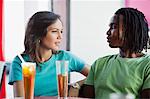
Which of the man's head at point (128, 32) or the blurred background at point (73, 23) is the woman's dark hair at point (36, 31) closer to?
the man's head at point (128, 32)

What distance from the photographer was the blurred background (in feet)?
10.8

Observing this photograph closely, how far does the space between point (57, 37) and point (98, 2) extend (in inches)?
52.9

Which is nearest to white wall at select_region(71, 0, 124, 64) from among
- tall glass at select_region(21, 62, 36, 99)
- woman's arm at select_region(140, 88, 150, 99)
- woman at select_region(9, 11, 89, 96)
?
woman at select_region(9, 11, 89, 96)

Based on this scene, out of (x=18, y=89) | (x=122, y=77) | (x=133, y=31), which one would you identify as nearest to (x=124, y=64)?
(x=122, y=77)

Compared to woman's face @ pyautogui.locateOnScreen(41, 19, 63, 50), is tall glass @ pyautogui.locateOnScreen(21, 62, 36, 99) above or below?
below

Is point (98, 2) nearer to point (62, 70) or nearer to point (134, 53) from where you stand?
point (134, 53)

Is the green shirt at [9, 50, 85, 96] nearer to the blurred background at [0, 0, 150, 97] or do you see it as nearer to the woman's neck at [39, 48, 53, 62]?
the woman's neck at [39, 48, 53, 62]

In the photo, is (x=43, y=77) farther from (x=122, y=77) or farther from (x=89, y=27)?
(x=89, y=27)

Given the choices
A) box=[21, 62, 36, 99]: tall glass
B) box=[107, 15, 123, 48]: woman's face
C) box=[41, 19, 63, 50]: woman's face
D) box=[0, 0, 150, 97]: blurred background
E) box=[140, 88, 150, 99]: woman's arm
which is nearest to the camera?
box=[21, 62, 36, 99]: tall glass

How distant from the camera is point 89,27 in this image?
11.1 ft

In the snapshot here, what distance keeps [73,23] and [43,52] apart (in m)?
1.32

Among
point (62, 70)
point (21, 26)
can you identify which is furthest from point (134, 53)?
point (21, 26)

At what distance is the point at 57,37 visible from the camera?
6.86 ft

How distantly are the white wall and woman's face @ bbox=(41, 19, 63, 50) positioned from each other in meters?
1.27
